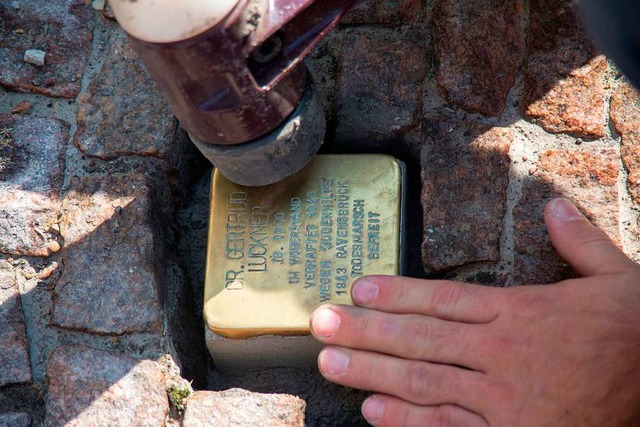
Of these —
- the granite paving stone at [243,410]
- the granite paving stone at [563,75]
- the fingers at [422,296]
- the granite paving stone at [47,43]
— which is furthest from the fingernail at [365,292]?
the granite paving stone at [47,43]

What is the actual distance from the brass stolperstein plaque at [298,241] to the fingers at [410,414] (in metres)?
0.20

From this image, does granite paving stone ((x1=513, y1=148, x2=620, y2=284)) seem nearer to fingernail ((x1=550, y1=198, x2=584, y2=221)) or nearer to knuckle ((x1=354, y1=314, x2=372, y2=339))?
fingernail ((x1=550, y1=198, x2=584, y2=221))

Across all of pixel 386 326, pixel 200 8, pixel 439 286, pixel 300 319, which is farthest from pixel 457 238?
pixel 200 8

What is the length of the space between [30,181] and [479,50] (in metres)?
1.03

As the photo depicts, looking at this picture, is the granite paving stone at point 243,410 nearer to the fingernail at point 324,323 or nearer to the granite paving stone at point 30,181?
the fingernail at point 324,323

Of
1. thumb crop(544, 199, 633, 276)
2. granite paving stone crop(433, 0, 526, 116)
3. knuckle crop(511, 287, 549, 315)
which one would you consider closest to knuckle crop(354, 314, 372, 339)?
knuckle crop(511, 287, 549, 315)

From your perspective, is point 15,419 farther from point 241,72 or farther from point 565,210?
point 565,210

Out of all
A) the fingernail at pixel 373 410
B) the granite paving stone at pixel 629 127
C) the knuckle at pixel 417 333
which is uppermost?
the granite paving stone at pixel 629 127

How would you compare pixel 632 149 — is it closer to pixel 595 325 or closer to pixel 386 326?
pixel 595 325

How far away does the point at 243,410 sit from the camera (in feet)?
5.58

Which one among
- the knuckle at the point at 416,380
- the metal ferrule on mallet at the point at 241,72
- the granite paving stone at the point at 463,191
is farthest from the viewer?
the granite paving stone at the point at 463,191

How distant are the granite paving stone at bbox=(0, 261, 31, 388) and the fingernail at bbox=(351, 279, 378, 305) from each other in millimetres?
675

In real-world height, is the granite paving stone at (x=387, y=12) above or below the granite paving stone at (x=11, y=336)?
above

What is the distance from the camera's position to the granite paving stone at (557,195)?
178 cm
